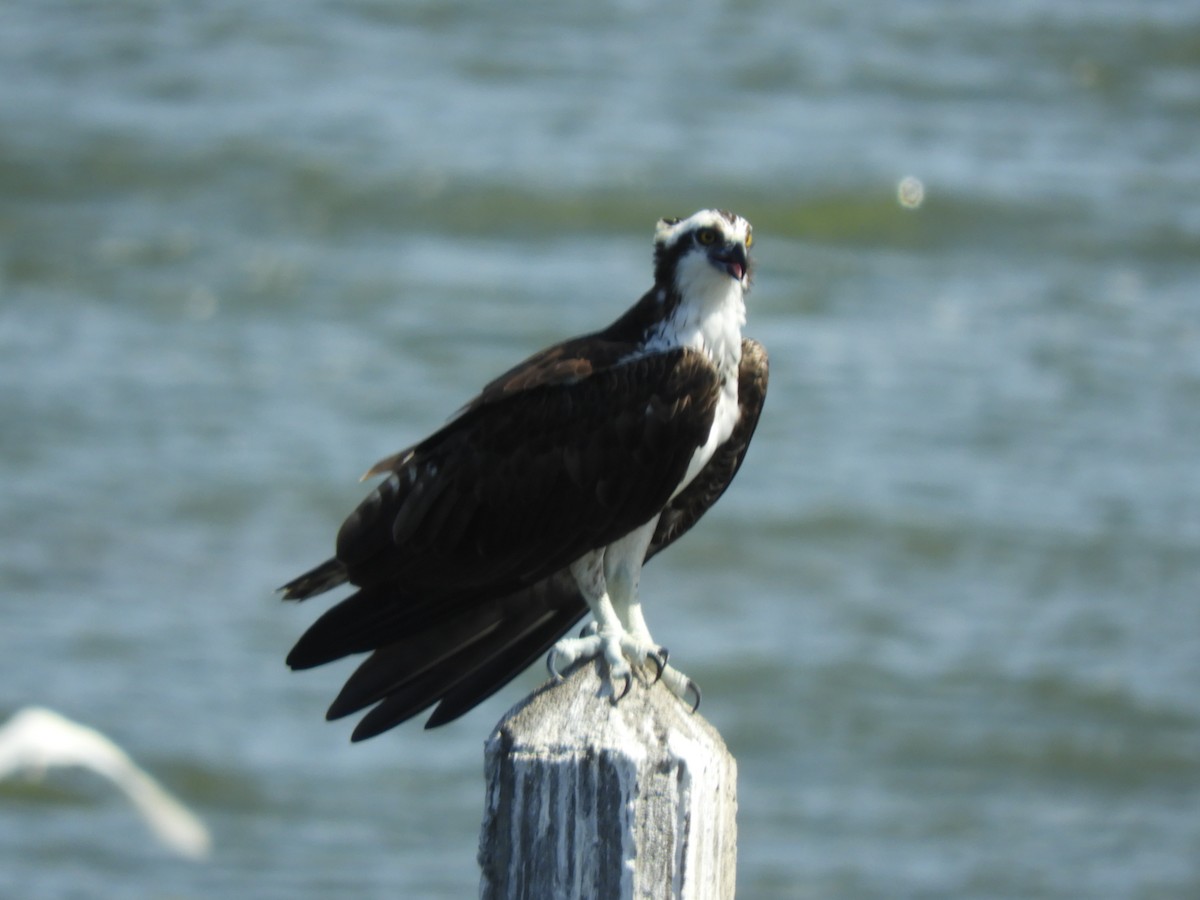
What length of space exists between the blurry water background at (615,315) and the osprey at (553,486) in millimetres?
4604

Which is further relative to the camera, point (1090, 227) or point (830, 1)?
point (830, 1)

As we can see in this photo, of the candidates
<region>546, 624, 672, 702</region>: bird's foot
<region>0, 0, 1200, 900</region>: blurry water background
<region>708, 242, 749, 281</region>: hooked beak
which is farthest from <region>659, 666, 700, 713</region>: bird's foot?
<region>0, 0, 1200, 900</region>: blurry water background

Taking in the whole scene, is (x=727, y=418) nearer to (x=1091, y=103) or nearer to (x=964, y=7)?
(x=1091, y=103)

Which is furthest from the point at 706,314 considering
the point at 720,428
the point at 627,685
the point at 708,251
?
the point at 627,685

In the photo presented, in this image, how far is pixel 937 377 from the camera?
44.6 feet

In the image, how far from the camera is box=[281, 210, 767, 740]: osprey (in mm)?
4098

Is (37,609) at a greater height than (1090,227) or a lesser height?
lesser

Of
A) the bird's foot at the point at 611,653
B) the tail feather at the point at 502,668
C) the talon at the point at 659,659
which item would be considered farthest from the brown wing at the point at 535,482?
the talon at the point at 659,659

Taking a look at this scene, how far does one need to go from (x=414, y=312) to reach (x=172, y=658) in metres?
4.76

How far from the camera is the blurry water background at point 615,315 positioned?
943cm

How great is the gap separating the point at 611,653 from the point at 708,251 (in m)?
1.05

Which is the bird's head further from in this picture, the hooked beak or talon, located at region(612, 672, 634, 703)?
talon, located at region(612, 672, 634, 703)

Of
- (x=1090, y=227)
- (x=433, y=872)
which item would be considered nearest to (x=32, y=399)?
(x=433, y=872)

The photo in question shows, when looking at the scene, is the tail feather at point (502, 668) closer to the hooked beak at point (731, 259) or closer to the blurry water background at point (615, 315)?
the hooked beak at point (731, 259)
